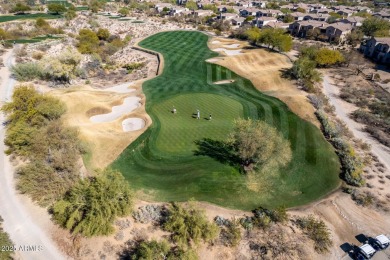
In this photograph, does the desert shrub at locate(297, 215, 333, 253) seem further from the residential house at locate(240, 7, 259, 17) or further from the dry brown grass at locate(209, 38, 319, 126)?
the residential house at locate(240, 7, 259, 17)

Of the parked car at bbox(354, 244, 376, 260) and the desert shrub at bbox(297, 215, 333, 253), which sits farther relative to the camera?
the desert shrub at bbox(297, 215, 333, 253)

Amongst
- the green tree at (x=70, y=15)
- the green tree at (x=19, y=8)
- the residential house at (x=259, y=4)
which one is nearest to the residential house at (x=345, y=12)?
the residential house at (x=259, y=4)

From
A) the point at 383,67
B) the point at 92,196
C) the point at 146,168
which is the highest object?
the point at 92,196

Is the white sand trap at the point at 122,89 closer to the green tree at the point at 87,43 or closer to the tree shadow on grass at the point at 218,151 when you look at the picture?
the tree shadow on grass at the point at 218,151

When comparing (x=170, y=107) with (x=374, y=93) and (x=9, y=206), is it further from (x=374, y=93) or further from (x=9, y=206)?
(x=374, y=93)

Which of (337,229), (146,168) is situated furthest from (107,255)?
(337,229)

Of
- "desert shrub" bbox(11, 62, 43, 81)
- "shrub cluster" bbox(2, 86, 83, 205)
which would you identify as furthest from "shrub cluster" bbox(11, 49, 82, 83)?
"shrub cluster" bbox(2, 86, 83, 205)
